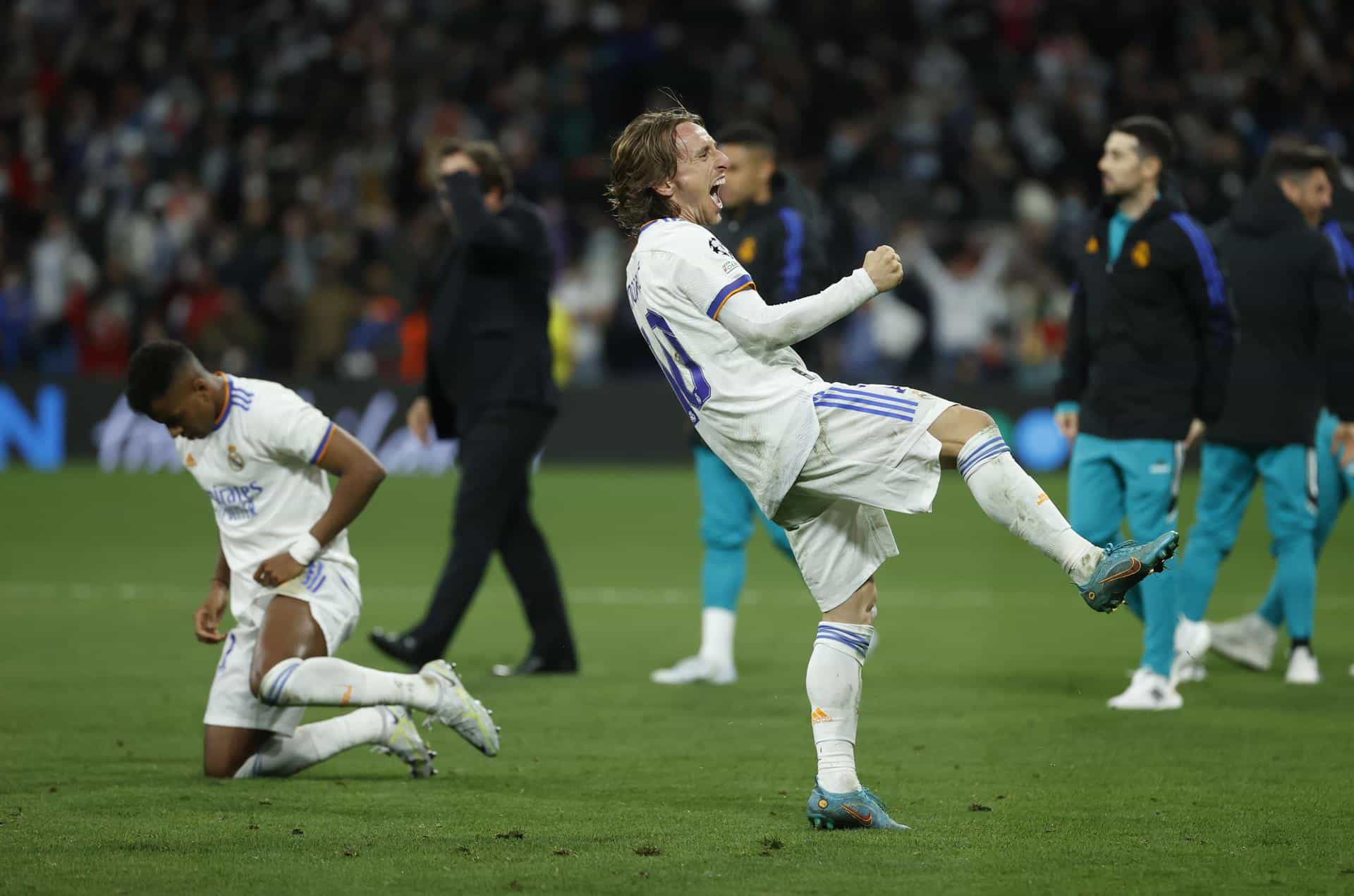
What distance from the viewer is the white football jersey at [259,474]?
20.4 ft

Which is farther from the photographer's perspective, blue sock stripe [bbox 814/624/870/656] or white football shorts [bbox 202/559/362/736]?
white football shorts [bbox 202/559/362/736]

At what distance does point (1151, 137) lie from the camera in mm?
7449

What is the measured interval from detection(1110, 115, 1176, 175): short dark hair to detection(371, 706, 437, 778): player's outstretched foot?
3.85m

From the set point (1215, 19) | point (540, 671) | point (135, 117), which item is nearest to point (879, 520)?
point (540, 671)

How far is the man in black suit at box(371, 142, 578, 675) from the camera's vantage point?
8273 millimetres

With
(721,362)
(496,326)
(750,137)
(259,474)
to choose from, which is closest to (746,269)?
(750,137)

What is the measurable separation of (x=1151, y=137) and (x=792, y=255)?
1705mm

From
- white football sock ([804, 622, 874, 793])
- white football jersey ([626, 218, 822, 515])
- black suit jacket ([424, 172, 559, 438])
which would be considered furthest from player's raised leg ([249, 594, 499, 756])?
black suit jacket ([424, 172, 559, 438])

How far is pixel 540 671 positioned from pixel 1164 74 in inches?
618

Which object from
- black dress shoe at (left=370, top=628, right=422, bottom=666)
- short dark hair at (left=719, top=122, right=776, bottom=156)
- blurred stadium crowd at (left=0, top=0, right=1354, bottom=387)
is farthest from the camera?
blurred stadium crowd at (left=0, top=0, right=1354, bottom=387)

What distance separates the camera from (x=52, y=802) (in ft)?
18.1

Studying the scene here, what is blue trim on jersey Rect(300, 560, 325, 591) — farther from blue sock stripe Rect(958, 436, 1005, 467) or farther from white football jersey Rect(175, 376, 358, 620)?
blue sock stripe Rect(958, 436, 1005, 467)

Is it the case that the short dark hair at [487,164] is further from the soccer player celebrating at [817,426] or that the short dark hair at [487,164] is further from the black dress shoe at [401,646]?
the soccer player celebrating at [817,426]

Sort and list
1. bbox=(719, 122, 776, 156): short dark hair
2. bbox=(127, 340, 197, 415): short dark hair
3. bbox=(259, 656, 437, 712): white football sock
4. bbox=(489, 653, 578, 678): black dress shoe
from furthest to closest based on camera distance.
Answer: bbox=(489, 653, 578, 678): black dress shoe
bbox=(719, 122, 776, 156): short dark hair
bbox=(127, 340, 197, 415): short dark hair
bbox=(259, 656, 437, 712): white football sock
